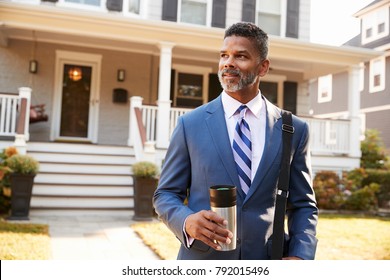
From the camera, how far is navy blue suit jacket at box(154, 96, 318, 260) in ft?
4.09

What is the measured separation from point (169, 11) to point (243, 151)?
701 centimetres

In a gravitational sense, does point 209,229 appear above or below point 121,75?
below

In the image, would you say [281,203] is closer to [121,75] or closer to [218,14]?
[121,75]

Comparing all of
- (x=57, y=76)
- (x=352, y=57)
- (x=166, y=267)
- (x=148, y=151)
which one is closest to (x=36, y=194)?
(x=148, y=151)

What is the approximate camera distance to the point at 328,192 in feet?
21.3

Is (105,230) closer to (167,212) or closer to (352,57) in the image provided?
(167,212)

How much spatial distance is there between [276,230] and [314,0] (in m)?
1.98

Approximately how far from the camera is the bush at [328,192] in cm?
640

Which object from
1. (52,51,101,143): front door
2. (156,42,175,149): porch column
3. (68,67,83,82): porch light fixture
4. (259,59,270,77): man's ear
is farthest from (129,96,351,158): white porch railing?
(259,59,270,77): man's ear

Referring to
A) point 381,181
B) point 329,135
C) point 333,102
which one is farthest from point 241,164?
point 329,135

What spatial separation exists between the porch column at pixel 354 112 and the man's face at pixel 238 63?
5.63 metres

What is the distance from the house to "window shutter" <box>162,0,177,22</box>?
2 centimetres

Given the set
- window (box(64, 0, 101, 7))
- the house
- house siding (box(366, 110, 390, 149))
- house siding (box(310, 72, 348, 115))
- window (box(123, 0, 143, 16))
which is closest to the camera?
house siding (box(366, 110, 390, 149))

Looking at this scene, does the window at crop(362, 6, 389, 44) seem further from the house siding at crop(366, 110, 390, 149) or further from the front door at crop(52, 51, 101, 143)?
the front door at crop(52, 51, 101, 143)
